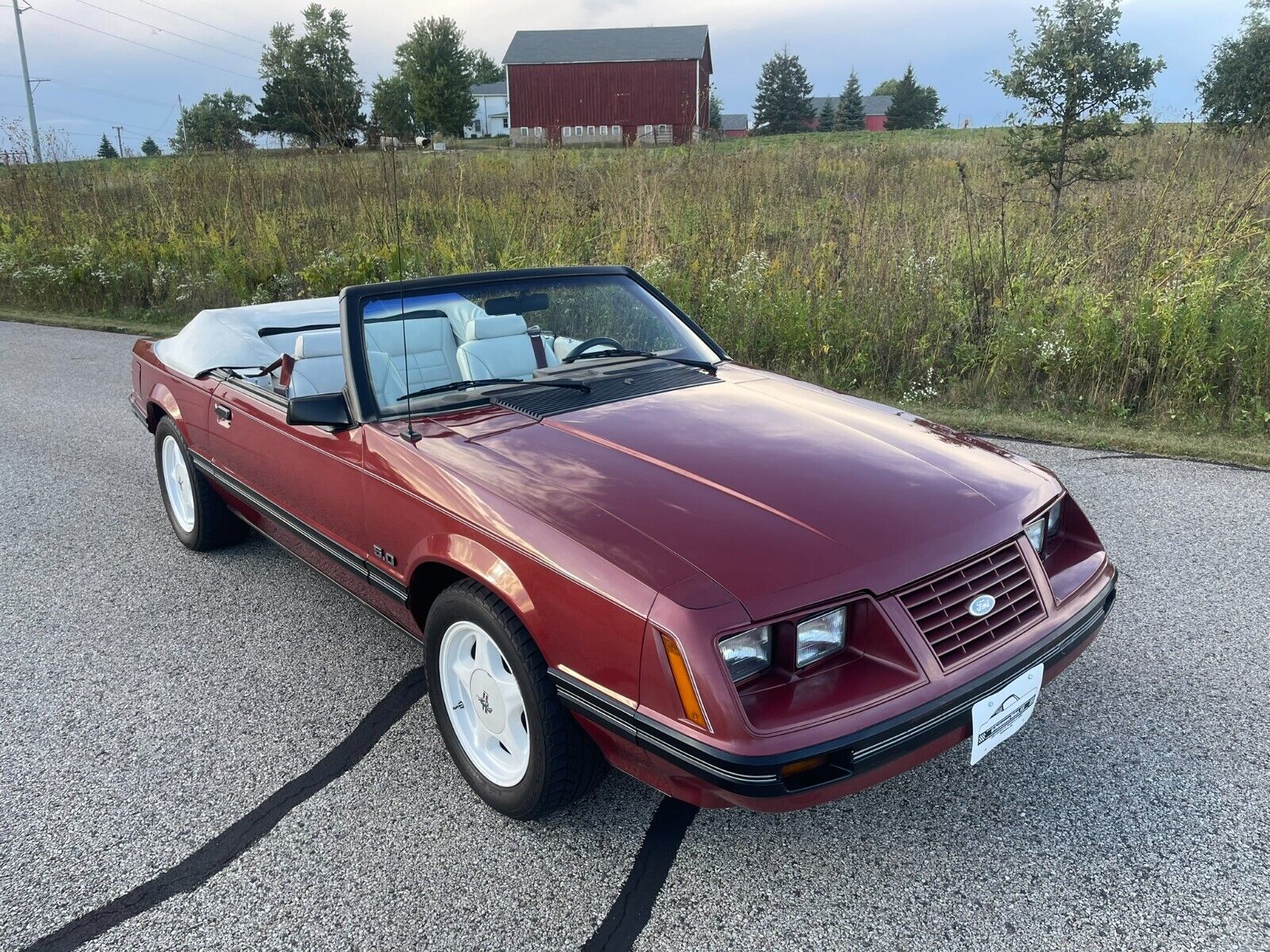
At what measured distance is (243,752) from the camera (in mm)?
2838

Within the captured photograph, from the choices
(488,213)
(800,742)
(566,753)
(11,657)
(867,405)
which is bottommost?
(11,657)

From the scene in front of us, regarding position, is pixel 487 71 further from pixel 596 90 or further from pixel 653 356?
pixel 653 356

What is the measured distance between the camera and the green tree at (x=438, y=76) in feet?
189

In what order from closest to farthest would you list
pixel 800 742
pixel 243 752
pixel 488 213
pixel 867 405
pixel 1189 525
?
pixel 800 742 < pixel 243 752 < pixel 867 405 < pixel 1189 525 < pixel 488 213

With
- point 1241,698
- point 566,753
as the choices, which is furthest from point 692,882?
point 1241,698

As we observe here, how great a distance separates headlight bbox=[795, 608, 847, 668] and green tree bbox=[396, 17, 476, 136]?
58260 mm

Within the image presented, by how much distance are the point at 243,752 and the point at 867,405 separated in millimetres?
2491

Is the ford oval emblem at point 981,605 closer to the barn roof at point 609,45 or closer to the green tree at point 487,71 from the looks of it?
the barn roof at point 609,45

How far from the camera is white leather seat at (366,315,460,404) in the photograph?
3043mm

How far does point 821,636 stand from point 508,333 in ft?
5.91

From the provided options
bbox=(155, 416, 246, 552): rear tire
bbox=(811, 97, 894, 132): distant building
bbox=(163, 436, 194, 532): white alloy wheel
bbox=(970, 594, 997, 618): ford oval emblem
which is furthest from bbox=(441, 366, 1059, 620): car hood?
bbox=(811, 97, 894, 132): distant building

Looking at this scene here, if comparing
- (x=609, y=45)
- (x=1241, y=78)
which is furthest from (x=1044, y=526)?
(x=609, y=45)

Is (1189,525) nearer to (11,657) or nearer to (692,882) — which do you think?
(692,882)

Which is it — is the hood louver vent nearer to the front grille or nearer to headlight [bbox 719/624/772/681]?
headlight [bbox 719/624/772/681]
